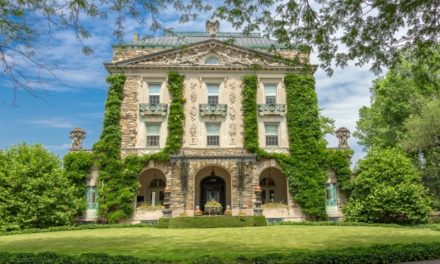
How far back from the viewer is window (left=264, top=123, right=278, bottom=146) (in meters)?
30.2

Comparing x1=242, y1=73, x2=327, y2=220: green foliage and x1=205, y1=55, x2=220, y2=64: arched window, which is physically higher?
x1=205, y1=55, x2=220, y2=64: arched window

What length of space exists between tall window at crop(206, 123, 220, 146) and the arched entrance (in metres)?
1.94

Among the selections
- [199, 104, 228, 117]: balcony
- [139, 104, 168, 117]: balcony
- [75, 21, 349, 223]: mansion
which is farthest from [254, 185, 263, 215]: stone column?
[139, 104, 168, 117]: balcony

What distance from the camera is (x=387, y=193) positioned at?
1008 inches

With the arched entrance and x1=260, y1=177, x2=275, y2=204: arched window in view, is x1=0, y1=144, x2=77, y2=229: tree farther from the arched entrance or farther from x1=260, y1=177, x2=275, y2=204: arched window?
x1=260, y1=177, x2=275, y2=204: arched window

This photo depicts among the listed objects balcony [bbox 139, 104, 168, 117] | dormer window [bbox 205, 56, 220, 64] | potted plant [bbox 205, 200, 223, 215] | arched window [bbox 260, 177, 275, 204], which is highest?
dormer window [bbox 205, 56, 220, 64]

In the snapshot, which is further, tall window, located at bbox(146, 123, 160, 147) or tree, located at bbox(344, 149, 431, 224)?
tall window, located at bbox(146, 123, 160, 147)

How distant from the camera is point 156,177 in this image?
103 feet

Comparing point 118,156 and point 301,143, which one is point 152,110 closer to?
point 118,156

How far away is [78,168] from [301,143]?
601 inches

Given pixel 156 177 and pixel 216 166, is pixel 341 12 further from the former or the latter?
pixel 156 177

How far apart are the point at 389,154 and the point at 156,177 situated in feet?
53.7

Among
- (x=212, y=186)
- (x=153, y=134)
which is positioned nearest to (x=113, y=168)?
(x=153, y=134)

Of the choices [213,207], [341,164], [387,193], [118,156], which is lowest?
[213,207]
